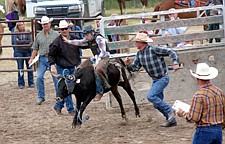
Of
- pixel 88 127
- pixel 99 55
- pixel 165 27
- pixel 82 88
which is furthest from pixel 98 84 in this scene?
pixel 165 27

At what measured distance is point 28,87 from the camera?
14961 mm

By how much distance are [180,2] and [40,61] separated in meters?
10.1

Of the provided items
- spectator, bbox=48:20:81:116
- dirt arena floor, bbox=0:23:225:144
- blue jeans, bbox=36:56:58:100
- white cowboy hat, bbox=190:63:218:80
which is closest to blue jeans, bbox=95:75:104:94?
dirt arena floor, bbox=0:23:225:144

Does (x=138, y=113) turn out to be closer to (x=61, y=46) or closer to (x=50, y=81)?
(x=61, y=46)

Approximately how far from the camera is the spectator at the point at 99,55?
9.97 meters

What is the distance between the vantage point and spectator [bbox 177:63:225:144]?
253 inches

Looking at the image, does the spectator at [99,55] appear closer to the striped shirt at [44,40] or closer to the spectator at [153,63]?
the spectator at [153,63]

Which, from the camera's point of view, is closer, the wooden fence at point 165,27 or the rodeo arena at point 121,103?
the rodeo arena at point 121,103

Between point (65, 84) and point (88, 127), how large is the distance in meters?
0.96

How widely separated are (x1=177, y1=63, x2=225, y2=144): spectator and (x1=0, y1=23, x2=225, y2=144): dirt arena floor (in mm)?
2293

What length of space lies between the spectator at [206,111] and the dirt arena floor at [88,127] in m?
2.29

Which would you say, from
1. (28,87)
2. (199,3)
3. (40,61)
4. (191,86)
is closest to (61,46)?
(40,61)

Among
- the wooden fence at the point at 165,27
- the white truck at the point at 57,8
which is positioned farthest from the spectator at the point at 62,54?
the white truck at the point at 57,8

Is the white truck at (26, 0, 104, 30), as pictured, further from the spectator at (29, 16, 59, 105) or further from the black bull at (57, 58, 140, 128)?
the black bull at (57, 58, 140, 128)
